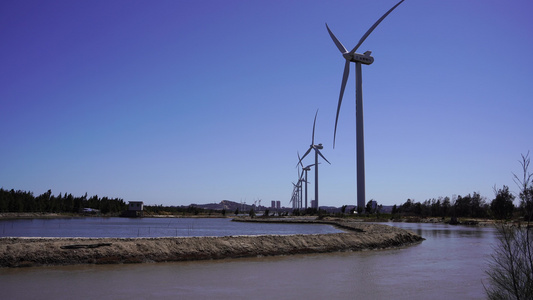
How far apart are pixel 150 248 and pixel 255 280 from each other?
21.4 ft

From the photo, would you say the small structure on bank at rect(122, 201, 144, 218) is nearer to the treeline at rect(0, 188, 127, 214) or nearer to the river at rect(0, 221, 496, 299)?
the treeline at rect(0, 188, 127, 214)

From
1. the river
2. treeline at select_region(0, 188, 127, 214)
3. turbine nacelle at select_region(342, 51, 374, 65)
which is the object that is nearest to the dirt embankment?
the river

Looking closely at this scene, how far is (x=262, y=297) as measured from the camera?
1276 cm

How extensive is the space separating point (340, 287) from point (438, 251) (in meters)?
16.1

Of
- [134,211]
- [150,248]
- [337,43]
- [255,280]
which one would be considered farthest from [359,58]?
[134,211]

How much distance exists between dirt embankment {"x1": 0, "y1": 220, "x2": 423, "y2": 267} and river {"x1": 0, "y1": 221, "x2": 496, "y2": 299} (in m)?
0.71

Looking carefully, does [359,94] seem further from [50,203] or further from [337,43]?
[50,203]

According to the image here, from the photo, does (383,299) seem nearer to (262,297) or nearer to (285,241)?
(262,297)

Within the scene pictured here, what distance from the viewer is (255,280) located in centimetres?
1548

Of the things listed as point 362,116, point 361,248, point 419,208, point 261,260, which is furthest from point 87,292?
point 419,208

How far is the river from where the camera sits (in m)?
13.0

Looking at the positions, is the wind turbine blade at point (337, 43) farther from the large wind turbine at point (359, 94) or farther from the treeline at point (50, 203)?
the treeline at point (50, 203)

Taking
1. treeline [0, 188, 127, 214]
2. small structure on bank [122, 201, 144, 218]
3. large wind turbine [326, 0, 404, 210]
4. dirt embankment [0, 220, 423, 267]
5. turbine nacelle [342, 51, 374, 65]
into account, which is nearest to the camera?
dirt embankment [0, 220, 423, 267]

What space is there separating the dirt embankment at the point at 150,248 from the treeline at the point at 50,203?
303ft
